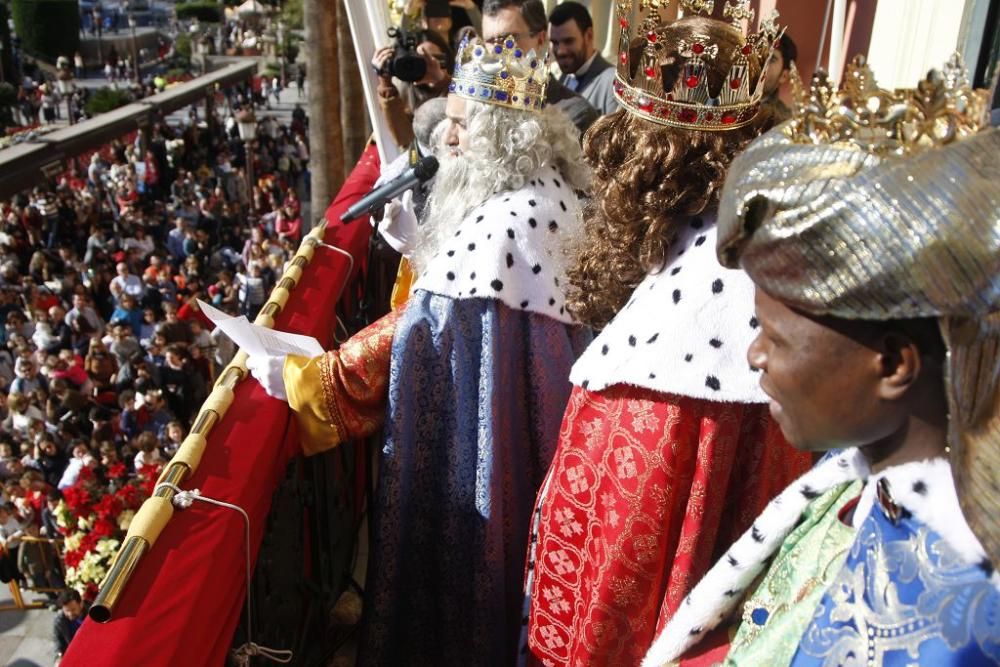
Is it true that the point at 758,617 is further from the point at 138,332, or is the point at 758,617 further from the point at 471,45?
the point at 138,332

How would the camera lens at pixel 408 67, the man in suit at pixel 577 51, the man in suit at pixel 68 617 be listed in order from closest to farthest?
1. the camera lens at pixel 408 67
2. the man in suit at pixel 577 51
3. the man in suit at pixel 68 617

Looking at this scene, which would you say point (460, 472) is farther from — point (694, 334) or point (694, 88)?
point (694, 88)

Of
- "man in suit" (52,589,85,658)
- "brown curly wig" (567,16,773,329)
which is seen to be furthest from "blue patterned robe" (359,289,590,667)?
"man in suit" (52,589,85,658)

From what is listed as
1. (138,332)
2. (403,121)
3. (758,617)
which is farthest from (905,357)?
(138,332)

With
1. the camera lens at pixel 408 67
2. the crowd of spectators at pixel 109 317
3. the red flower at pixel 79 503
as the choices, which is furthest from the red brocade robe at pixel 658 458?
the crowd of spectators at pixel 109 317

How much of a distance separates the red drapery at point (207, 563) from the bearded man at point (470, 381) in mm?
205

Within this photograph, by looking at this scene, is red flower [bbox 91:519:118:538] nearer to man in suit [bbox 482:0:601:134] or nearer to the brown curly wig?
the brown curly wig

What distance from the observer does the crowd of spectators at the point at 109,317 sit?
7.17m

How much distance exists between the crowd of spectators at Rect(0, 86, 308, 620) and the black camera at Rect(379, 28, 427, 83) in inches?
104

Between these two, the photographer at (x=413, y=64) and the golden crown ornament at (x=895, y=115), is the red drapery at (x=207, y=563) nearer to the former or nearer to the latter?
the golden crown ornament at (x=895, y=115)

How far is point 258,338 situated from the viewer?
2520 mm

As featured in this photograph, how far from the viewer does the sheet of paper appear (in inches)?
97.0

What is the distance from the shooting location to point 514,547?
2.72 m

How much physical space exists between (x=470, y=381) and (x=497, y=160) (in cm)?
71
